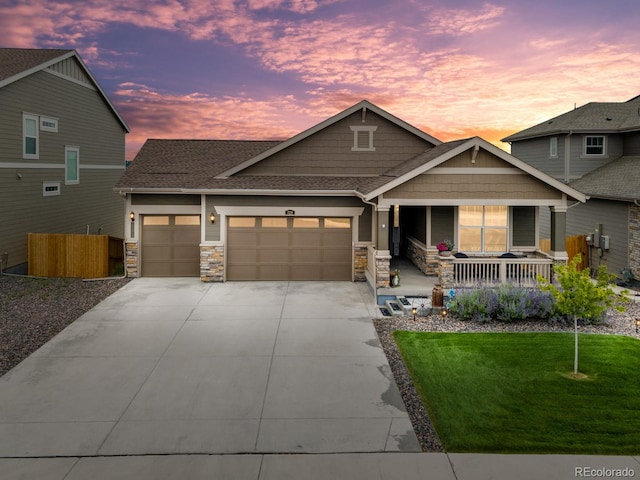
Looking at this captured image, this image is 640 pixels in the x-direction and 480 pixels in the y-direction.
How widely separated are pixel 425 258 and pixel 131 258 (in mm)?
10509

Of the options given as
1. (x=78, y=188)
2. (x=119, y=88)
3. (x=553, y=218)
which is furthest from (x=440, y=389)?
(x=119, y=88)

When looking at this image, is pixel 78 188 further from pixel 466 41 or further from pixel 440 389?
pixel 440 389

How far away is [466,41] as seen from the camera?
21.6m

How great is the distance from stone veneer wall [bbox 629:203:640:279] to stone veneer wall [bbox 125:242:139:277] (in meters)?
17.4

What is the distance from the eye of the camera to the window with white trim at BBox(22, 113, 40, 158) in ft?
65.2

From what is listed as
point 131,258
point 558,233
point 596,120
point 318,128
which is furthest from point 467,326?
point 596,120

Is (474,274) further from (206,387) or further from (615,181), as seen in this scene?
(206,387)

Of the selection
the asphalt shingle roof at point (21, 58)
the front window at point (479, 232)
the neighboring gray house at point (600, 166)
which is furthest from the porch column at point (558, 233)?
the asphalt shingle roof at point (21, 58)

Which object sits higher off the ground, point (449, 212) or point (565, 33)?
point (565, 33)

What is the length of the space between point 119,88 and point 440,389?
29073mm

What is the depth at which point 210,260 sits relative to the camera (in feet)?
59.7

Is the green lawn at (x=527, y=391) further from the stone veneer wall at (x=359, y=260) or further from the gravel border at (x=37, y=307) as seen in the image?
the gravel border at (x=37, y=307)

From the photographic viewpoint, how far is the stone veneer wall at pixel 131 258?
18.7 m

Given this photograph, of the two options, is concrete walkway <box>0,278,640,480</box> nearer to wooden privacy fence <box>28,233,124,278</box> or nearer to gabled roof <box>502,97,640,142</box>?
wooden privacy fence <box>28,233,124,278</box>
